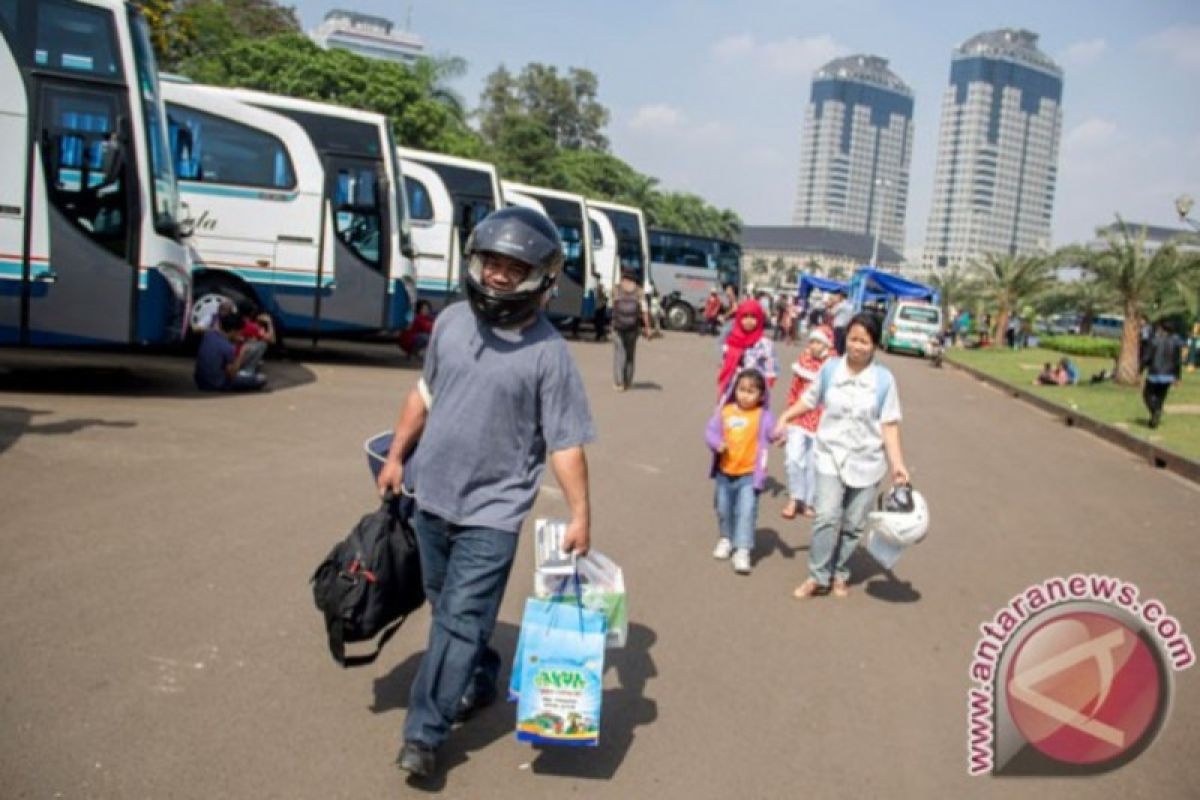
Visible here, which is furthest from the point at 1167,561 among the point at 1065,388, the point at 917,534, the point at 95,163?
the point at 1065,388

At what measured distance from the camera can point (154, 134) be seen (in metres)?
11.1

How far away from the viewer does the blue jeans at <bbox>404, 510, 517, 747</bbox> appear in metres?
3.53

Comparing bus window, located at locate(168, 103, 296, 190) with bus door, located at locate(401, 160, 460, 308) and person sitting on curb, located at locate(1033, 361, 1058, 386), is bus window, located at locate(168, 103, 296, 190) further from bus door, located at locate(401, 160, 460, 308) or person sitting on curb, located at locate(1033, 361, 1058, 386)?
person sitting on curb, located at locate(1033, 361, 1058, 386)

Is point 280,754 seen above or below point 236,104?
below

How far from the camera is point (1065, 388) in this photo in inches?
992

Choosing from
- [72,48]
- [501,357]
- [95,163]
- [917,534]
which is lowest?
[917,534]

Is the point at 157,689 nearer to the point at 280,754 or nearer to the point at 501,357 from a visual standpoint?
the point at 280,754

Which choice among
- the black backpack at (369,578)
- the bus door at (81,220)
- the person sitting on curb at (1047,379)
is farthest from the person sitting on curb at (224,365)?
the person sitting on curb at (1047,379)

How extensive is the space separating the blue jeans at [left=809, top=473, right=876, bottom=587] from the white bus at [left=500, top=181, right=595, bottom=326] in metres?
21.2

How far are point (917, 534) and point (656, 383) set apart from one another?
12.6 m

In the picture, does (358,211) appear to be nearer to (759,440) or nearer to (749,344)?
(749,344)

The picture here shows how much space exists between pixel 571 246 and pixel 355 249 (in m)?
13.0

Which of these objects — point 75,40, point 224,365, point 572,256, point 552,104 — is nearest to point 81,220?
point 75,40

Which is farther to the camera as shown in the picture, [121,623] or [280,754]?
[121,623]
